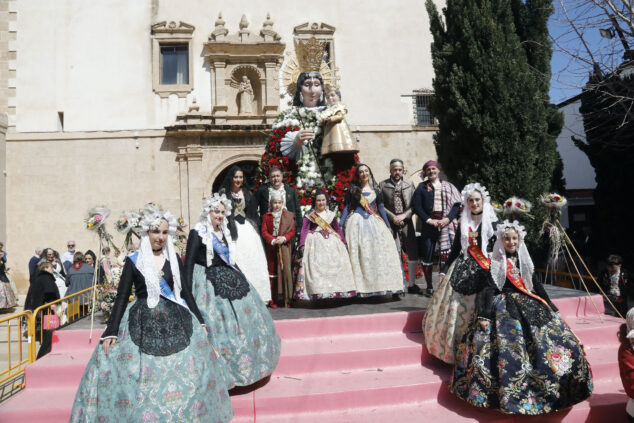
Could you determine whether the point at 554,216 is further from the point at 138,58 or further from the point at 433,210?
the point at 138,58

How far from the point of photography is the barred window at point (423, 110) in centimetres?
1608

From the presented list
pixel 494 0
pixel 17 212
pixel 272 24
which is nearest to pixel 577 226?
pixel 494 0

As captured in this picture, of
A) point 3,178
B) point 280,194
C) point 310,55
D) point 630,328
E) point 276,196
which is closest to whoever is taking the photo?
point 630,328

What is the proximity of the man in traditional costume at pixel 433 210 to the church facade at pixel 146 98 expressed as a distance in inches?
354

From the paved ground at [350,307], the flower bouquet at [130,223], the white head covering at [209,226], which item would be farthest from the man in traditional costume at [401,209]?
the flower bouquet at [130,223]

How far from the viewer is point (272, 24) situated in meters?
15.5

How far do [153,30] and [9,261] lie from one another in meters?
8.37

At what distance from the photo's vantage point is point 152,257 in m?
3.70

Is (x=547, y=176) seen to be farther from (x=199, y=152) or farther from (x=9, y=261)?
(x=9, y=261)

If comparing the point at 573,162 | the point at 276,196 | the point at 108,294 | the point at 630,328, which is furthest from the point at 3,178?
the point at 573,162

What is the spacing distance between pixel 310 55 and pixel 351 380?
15.9 feet

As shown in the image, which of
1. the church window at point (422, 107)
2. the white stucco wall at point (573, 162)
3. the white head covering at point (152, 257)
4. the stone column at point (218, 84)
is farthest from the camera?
the church window at point (422, 107)

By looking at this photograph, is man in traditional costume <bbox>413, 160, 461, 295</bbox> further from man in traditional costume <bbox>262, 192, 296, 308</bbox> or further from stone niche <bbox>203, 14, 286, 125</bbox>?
stone niche <bbox>203, 14, 286, 125</bbox>

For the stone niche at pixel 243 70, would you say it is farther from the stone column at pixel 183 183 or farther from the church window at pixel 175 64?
the stone column at pixel 183 183
